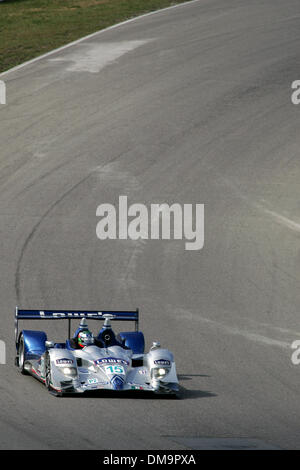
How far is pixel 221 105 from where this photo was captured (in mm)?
31156

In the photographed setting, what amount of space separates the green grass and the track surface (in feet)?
4.59

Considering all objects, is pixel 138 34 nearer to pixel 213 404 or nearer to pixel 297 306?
pixel 297 306

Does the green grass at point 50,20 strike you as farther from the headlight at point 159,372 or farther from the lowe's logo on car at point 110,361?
the headlight at point 159,372

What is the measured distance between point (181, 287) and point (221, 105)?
1327 centimetres

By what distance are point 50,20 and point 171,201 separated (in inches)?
692

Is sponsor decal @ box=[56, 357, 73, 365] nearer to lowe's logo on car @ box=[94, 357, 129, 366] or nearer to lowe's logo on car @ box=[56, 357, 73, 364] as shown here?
lowe's logo on car @ box=[56, 357, 73, 364]
